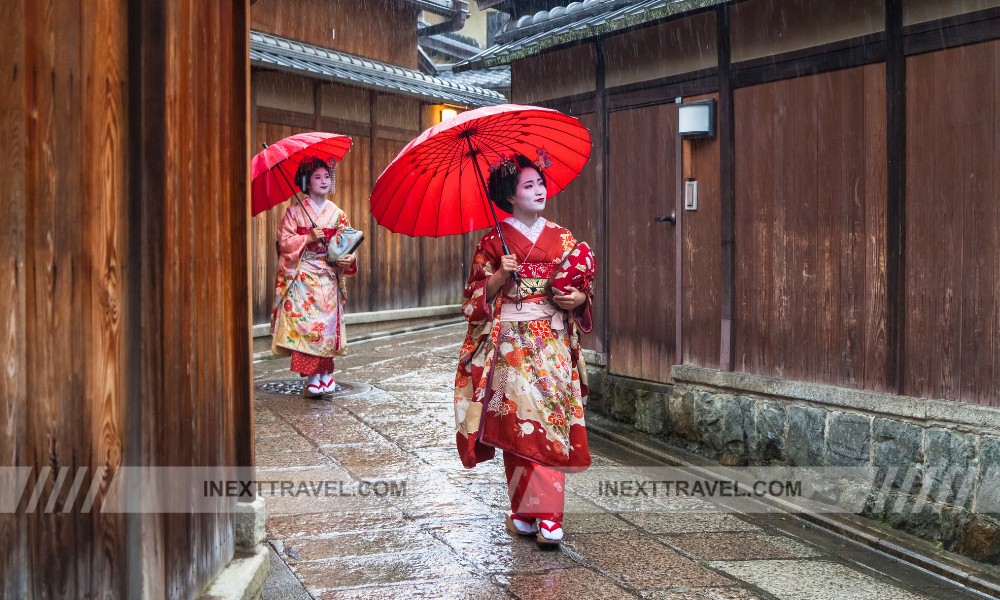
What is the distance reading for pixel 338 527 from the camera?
562cm

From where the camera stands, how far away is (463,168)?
5852 mm

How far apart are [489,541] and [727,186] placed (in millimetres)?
3527

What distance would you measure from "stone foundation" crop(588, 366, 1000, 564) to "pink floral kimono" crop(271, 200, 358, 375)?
3304 millimetres

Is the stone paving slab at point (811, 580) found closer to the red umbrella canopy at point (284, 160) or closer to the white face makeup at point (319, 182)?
the red umbrella canopy at point (284, 160)

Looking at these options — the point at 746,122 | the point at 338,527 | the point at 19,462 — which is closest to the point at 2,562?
the point at 19,462

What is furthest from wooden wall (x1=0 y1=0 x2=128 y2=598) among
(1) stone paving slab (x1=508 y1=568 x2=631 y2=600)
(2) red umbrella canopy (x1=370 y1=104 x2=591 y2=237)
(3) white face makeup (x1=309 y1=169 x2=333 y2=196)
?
(3) white face makeup (x1=309 y1=169 x2=333 y2=196)

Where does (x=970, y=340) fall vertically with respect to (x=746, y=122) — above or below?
below

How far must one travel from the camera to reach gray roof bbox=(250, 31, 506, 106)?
1267cm

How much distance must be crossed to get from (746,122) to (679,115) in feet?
1.89

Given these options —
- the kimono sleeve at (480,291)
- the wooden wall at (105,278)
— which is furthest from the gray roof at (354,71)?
the wooden wall at (105,278)

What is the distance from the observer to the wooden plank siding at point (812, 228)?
21.0 feet

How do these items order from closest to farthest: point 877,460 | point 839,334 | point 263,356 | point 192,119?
1. point 192,119
2. point 877,460
3. point 839,334
4. point 263,356

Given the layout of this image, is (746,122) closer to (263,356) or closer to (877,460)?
(877,460)

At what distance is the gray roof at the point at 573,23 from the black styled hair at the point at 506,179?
6.67ft
